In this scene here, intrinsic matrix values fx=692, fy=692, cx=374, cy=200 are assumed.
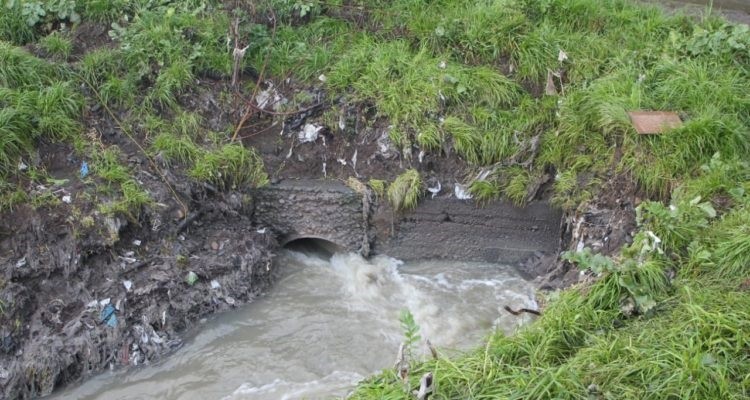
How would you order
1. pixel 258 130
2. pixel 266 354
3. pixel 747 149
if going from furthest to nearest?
pixel 258 130
pixel 747 149
pixel 266 354

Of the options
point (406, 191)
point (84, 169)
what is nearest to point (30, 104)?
point (84, 169)

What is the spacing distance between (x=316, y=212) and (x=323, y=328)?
3.58 feet

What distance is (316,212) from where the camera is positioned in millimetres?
5430

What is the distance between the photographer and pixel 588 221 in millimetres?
4887

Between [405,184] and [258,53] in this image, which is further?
[258,53]

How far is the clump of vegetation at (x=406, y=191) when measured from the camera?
17.2 ft

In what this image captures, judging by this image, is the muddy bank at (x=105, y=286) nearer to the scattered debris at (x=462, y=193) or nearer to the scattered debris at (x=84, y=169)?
the scattered debris at (x=84, y=169)

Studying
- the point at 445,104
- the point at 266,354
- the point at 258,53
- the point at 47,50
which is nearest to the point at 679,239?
the point at 445,104

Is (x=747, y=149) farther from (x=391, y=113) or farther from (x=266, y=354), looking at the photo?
(x=266, y=354)

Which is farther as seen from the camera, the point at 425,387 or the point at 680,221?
the point at 680,221

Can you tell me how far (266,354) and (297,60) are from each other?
2628mm

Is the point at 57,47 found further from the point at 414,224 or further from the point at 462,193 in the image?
the point at 462,193

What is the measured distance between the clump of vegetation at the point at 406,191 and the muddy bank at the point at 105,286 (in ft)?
3.47

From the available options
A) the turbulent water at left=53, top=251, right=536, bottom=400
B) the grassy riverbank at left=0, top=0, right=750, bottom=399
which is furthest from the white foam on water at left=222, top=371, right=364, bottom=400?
the grassy riverbank at left=0, top=0, right=750, bottom=399
